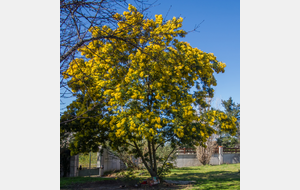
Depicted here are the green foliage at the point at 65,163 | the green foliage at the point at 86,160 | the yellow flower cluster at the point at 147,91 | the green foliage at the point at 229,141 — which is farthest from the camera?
→ the green foliage at the point at 229,141

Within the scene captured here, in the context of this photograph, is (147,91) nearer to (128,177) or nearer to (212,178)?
(128,177)

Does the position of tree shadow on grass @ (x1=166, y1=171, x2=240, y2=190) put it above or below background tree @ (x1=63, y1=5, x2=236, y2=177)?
below

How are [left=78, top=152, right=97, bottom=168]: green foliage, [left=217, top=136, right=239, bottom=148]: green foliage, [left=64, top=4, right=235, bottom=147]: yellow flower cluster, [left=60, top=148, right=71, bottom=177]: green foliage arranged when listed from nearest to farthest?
[left=64, top=4, right=235, bottom=147]: yellow flower cluster, [left=60, top=148, right=71, bottom=177]: green foliage, [left=78, top=152, right=97, bottom=168]: green foliage, [left=217, top=136, right=239, bottom=148]: green foliage

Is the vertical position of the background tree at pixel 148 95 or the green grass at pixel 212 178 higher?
the background tree at pixel 148 95

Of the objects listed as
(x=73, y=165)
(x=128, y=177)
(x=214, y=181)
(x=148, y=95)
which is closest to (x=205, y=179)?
(x=214, y=181)

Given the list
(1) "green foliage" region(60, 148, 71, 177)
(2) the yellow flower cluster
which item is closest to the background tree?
(2) the yellow flower cluster

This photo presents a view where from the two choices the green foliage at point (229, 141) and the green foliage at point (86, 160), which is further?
the green foliage at point (229, 141)

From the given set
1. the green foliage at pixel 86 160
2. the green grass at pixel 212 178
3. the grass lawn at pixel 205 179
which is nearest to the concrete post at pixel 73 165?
the grass lawn at pixel 205 179

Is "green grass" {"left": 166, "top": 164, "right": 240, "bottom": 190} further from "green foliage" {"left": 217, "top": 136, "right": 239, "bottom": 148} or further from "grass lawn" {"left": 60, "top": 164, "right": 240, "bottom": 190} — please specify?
"green foliage" {"left": 217, "top": 136, "right": 239, "bottom": 148}

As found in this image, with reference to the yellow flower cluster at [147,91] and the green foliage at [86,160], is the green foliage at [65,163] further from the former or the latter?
the yellow flower cluster at [147,91]
